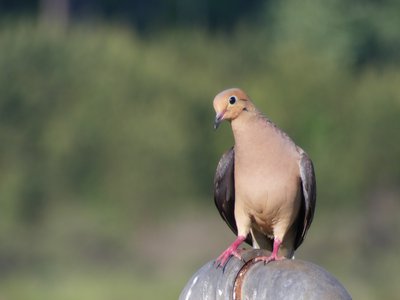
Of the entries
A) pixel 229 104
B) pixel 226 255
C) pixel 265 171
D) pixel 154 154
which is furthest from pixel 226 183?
pixel 154 154

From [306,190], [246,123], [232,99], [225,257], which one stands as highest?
[232,99]

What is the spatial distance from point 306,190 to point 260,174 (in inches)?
11.2

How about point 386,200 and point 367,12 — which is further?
point 367,12

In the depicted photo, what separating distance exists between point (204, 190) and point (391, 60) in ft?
16.1

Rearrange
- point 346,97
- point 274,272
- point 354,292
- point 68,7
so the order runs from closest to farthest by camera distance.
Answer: point 274,272 < point 354,292 < point 346,97 < point 68,7

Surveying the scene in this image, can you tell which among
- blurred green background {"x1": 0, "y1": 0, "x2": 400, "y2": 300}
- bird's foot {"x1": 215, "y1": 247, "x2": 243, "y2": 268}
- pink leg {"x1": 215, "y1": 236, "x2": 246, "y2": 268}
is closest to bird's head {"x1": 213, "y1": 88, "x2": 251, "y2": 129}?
pink leg {"x1": 215, "y1": 236, "x2": 246, "y2": 268}

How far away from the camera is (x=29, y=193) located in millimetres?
17469

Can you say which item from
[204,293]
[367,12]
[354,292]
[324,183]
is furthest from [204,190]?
[204,293]

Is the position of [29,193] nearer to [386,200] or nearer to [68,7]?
[386,200]

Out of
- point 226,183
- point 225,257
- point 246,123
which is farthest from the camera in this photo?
point 226,183

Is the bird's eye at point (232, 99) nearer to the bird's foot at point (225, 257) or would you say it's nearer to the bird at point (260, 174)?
the bird at point (260, 174)

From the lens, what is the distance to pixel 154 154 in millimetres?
17688

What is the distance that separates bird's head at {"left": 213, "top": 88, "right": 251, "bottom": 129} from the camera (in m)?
6.26

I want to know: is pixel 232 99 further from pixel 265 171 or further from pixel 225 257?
pixel 225 257
